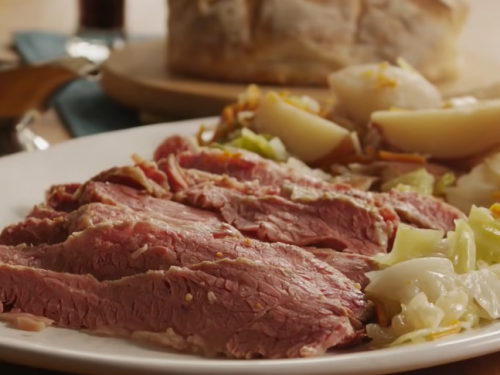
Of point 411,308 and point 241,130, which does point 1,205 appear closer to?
point 241,130

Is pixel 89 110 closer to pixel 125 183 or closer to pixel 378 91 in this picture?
pixel 378 91

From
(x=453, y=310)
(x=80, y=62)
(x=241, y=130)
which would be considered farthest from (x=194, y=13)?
(x=453, y=310)

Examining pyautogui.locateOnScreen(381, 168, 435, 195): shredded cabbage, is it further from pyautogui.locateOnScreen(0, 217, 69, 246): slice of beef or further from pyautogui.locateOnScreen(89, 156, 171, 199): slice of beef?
pyautogui.locateOnScreen(0, 217, 69, 246): slice of beef

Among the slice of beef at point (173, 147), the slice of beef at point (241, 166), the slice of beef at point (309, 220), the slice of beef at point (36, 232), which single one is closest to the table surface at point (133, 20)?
the slice of beef at point (173, 147)

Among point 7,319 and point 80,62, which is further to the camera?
point 80,62

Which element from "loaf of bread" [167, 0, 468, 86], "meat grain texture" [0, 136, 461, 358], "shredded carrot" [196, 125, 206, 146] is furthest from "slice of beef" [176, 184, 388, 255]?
"loaf of bread" [167, 0, 468, 86]

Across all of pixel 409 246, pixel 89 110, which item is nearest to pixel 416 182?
pixel 409 246
